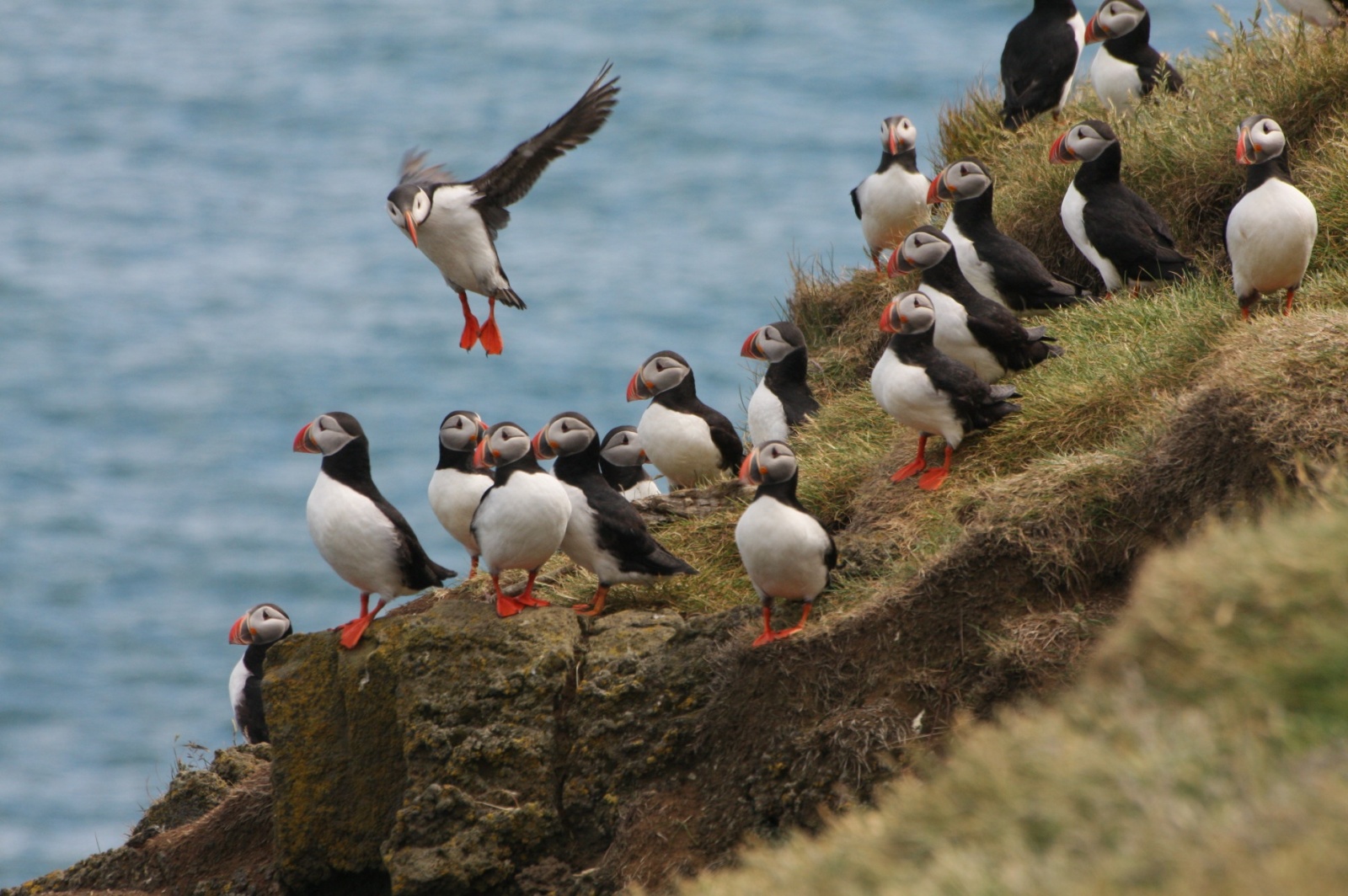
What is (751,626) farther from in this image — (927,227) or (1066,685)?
(927,227)

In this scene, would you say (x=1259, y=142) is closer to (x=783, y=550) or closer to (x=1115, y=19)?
(x=783, y=550)

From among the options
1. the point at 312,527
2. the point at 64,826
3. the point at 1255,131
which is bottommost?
the point at 64,826

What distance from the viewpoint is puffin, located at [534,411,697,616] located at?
19.9 ft

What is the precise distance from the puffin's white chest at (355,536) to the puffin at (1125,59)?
21.2 feet

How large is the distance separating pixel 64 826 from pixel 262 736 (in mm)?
34747

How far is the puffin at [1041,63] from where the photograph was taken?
419 inches

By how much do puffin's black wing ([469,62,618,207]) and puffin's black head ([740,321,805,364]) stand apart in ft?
4.63

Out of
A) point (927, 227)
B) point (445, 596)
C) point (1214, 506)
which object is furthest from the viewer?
point (927, 227)

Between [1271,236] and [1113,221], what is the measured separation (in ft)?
5.03

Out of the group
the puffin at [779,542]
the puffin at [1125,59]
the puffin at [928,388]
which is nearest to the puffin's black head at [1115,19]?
the puffin at [1125,59]

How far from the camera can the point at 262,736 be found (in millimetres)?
8445

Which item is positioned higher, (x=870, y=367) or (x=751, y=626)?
(x=870, y=367)

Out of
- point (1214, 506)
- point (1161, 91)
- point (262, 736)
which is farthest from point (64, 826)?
point (1214, 506)

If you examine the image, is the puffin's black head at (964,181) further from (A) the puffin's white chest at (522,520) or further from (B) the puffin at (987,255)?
(A) the puffin's white chest at (522,520)
